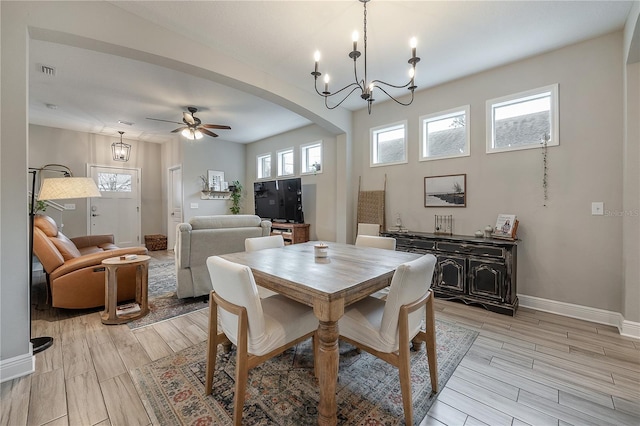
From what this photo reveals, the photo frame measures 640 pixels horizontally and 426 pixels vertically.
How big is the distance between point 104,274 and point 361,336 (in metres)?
2.87

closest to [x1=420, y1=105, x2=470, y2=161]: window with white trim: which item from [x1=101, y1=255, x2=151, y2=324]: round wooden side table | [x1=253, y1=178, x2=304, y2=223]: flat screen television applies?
[x1=253, y1=178, x2=304, y2=223]: flat screen television

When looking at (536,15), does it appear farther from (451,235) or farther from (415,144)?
(451,235)

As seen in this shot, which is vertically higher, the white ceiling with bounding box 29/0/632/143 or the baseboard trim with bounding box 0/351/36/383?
the white ceiling with bounding box 29/0/632/143

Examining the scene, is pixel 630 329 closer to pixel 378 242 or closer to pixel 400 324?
pixel 378 242

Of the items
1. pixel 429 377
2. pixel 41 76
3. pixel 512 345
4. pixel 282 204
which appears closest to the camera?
pixel 429 377

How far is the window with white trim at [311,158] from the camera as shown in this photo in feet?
18.0

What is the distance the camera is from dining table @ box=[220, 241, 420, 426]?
51.7 inches

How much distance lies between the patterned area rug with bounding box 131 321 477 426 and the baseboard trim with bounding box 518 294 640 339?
152 centimetres

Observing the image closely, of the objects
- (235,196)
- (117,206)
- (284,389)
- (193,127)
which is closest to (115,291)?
(284,389)

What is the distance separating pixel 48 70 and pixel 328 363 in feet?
15.5

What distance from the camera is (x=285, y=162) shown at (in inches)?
250

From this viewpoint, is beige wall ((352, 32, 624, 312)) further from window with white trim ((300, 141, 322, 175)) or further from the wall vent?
the wall vent

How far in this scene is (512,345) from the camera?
2.25 meters

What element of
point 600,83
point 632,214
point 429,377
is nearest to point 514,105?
point 600,83
